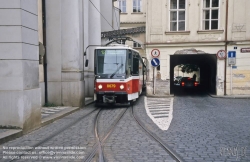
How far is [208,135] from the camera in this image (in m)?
7.29

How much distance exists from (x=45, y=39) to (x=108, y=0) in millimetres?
21153

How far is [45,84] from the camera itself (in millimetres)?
13328

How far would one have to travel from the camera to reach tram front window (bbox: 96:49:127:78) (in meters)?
13.2

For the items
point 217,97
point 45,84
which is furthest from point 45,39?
point 217,97

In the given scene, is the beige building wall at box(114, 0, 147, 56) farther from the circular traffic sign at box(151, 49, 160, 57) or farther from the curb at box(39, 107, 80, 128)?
the curb at box(39, 107, 80, 128)

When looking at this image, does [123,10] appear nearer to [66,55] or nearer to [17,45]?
[66,55]

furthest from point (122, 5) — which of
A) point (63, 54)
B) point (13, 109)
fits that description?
point (13, 109)

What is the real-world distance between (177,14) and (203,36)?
233 cm

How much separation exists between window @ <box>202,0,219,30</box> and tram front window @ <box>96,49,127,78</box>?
767 centimetres

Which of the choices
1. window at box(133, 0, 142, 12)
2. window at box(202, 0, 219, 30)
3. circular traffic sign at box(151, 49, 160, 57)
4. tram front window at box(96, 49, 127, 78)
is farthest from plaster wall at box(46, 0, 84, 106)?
window at box(133, 0, 142, 12)

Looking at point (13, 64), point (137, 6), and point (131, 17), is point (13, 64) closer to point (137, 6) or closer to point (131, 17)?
point (131, 17)

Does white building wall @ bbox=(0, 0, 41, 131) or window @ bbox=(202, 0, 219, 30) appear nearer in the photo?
white building wall @ bbox=(0, 0, 41, 131)

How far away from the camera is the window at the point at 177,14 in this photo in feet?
60.0

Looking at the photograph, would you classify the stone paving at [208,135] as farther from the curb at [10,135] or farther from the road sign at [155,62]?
the road sign at [155,62]
